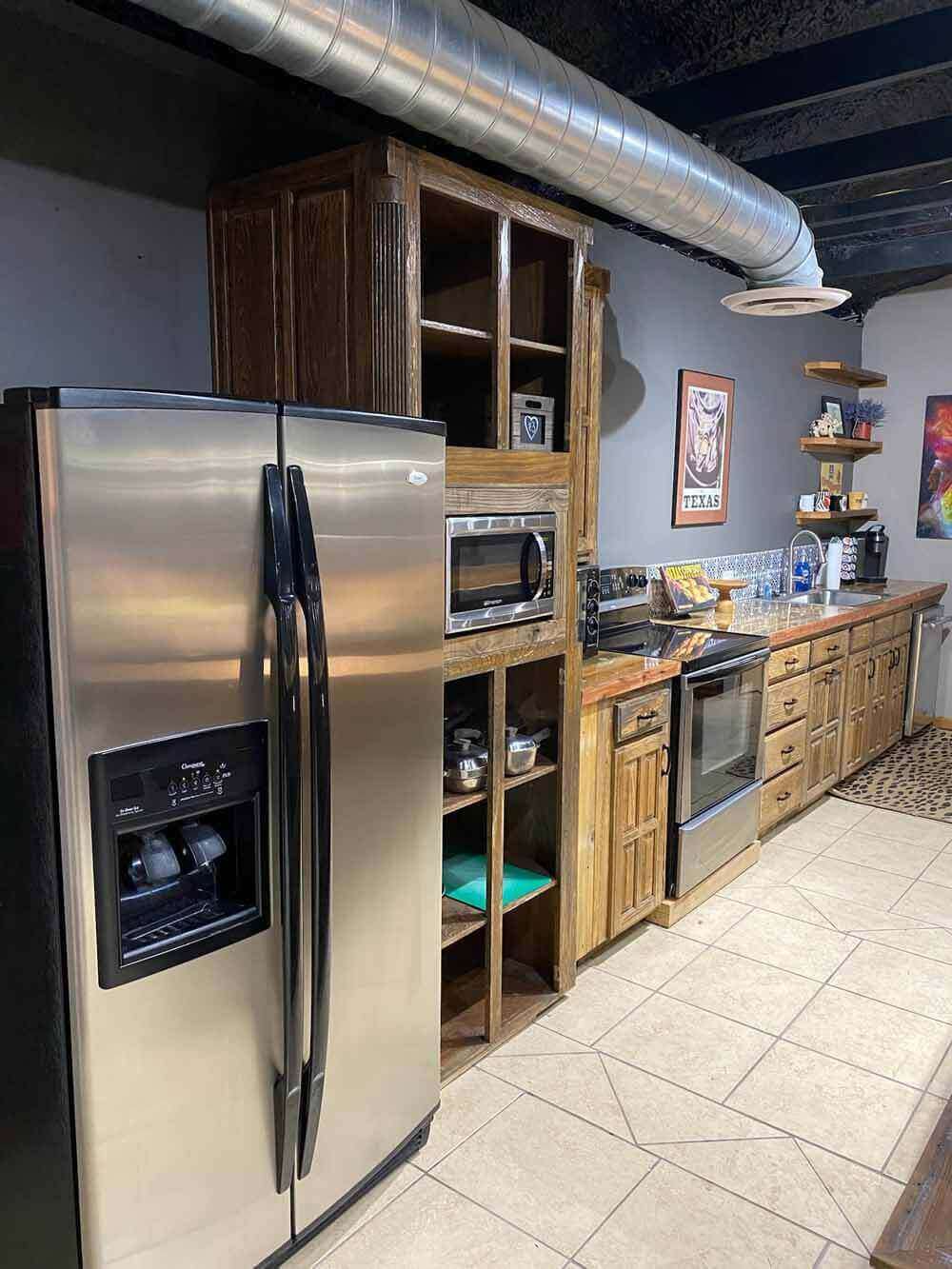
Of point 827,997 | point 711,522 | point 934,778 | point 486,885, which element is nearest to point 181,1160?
point 486,885

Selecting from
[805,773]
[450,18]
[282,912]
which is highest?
[450,18]

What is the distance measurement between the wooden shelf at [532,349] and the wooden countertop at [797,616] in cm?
174

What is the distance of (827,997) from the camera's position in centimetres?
300

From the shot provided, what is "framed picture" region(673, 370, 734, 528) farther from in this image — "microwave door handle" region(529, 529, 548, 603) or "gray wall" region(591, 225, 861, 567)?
"microwave door handle" region(529, 529, 548, 603)

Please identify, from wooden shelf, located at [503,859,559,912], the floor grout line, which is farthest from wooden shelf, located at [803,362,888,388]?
the floor grout line

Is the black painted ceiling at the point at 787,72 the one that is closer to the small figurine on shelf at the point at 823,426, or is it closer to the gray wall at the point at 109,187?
the gray wall at the point at 109,187

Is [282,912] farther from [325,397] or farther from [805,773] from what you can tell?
[805,773]

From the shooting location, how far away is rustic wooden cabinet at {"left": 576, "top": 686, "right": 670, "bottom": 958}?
3.01m

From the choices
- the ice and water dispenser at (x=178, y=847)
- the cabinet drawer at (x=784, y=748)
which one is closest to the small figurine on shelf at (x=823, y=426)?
the cabinet drawer at (x=784, y=748)

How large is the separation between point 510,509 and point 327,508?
2.56 feet

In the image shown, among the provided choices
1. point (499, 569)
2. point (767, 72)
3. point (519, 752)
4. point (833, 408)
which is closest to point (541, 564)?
point (499, 569)

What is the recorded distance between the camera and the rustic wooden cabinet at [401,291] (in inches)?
83.5

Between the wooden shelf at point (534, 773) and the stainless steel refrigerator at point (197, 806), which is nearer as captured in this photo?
the stainless steel refrigerator at point (197, 806)

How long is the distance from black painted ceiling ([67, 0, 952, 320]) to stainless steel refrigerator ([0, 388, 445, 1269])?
4.16 feet
